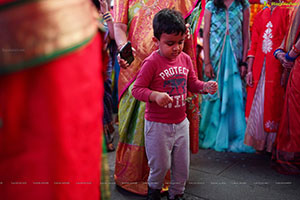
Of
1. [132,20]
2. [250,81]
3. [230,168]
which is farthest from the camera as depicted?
[250,81]

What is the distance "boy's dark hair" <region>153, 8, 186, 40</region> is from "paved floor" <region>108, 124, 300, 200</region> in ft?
4.18

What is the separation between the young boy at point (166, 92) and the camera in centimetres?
178

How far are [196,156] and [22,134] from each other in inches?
109

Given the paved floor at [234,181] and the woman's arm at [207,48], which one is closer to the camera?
the paved floor at [234,181]

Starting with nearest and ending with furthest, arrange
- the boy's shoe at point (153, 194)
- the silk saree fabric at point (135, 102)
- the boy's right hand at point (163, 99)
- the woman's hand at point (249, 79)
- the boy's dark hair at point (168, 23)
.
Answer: the boy's right hand at point (163, 99), the boy's dark hair at point (168, 23), the boy's shoe at point (153, 194), the silk saree fabric at point (135, 102), the woman's hand at point (249, 79)

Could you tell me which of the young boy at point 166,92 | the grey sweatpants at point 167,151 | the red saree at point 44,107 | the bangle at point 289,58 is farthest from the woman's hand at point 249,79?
the red saree at point 44,107

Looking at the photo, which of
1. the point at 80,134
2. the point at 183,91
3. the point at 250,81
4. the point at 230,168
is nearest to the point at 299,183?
the point at 230,168

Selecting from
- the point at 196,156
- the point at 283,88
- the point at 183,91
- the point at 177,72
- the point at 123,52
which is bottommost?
the point at 196,156

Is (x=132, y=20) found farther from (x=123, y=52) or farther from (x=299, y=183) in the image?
(x=299, y=183)

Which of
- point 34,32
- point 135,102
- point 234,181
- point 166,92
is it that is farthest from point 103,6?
point 34,32

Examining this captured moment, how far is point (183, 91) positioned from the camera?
6.24 ft

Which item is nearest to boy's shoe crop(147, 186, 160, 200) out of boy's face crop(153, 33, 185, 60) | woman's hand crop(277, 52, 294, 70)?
boy's face crop(153, 33, 185, 60)

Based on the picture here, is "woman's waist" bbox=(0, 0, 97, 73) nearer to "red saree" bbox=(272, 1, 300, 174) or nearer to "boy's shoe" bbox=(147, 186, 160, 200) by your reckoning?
"boy's shoe" bbox=(147, 186, 160, 200)

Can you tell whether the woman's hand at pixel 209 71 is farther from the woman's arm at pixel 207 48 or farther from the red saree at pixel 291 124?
the red saree at pixel 291 124
